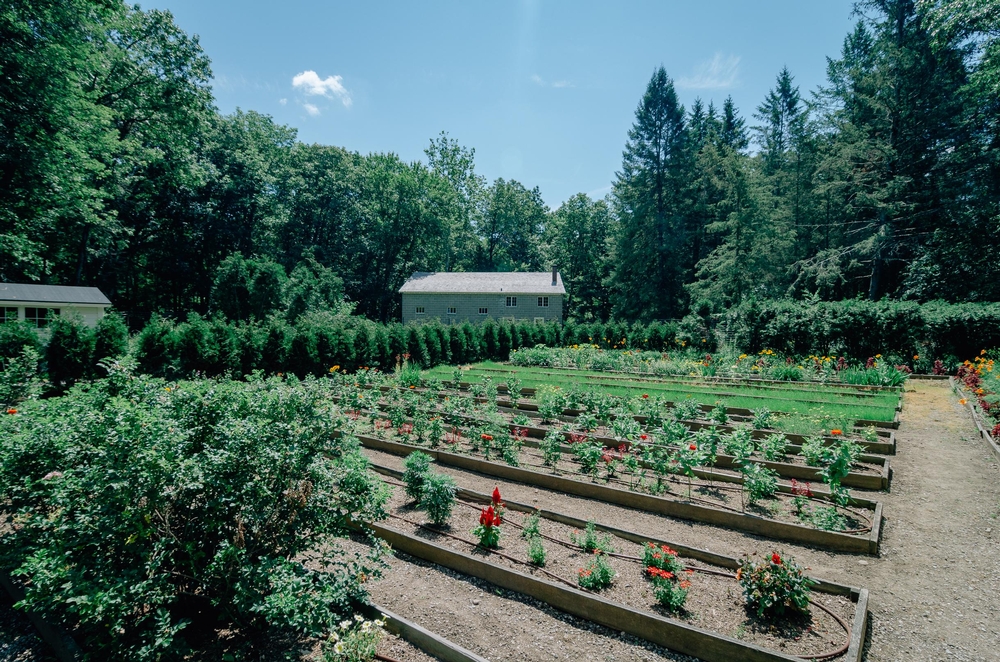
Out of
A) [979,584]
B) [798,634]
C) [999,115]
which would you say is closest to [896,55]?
[999,115]

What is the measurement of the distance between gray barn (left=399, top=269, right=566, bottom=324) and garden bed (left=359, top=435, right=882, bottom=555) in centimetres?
2684

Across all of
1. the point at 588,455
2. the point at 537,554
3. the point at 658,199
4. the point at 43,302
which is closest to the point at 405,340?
the point at 588,455

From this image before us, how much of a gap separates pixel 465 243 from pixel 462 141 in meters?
11.2

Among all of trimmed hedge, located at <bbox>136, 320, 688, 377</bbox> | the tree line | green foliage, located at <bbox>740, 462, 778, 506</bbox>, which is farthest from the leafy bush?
the tree line

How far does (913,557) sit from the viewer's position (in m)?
4.61

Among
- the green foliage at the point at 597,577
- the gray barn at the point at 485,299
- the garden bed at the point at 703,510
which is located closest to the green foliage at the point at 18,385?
the garden bed at the point at 703,510

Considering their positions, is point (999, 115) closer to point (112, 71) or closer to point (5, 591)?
point (5, 591)

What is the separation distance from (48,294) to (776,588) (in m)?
28.9

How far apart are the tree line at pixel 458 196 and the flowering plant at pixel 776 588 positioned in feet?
59.9

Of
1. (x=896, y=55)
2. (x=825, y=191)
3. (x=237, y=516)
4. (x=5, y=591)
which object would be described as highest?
(x=896, y=55)

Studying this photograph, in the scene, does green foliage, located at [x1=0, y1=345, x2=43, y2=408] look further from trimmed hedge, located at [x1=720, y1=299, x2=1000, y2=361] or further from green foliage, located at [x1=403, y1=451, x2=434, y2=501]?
trimmed hedge, located at [x1=720, y1=299, x2=1000, y2=361]

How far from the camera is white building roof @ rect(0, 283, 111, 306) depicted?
20030 mm

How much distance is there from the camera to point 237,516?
3.20 meters

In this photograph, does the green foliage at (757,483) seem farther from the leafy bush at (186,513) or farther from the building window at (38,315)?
the building window at (38,315)
